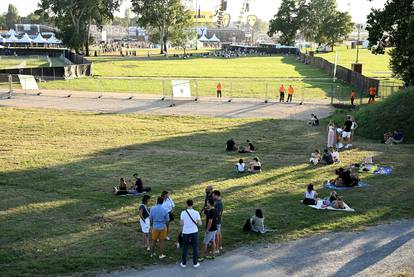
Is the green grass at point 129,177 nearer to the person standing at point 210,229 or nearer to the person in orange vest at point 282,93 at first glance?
the person standing at point 210,229

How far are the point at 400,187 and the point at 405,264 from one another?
658 centimetres

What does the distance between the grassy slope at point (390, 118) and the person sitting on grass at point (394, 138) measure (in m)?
0.44

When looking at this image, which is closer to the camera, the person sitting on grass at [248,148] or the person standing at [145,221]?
the person standing at [145,221]

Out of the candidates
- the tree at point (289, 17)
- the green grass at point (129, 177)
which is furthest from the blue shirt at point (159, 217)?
the tree at point (289, 17)

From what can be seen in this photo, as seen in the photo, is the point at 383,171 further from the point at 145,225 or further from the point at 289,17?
the point at 289,17

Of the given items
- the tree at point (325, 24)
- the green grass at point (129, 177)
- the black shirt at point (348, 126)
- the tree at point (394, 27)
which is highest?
the tree at point (325, 24)

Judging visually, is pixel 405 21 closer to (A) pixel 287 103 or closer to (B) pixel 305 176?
(A) pixel 287 103

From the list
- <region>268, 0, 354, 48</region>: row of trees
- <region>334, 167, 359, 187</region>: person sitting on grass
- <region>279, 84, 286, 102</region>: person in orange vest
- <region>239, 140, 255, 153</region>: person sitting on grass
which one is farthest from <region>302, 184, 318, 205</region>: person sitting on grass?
<region>268, 0, 354, 48</region>: row of trees

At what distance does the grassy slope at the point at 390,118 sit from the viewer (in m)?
27.3

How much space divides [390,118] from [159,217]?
20.2 m

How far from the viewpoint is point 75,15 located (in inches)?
3688

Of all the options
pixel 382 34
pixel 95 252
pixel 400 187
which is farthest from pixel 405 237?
pixel 382 34

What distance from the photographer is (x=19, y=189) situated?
698 inches

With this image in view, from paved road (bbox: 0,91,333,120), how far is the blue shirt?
22.6m
